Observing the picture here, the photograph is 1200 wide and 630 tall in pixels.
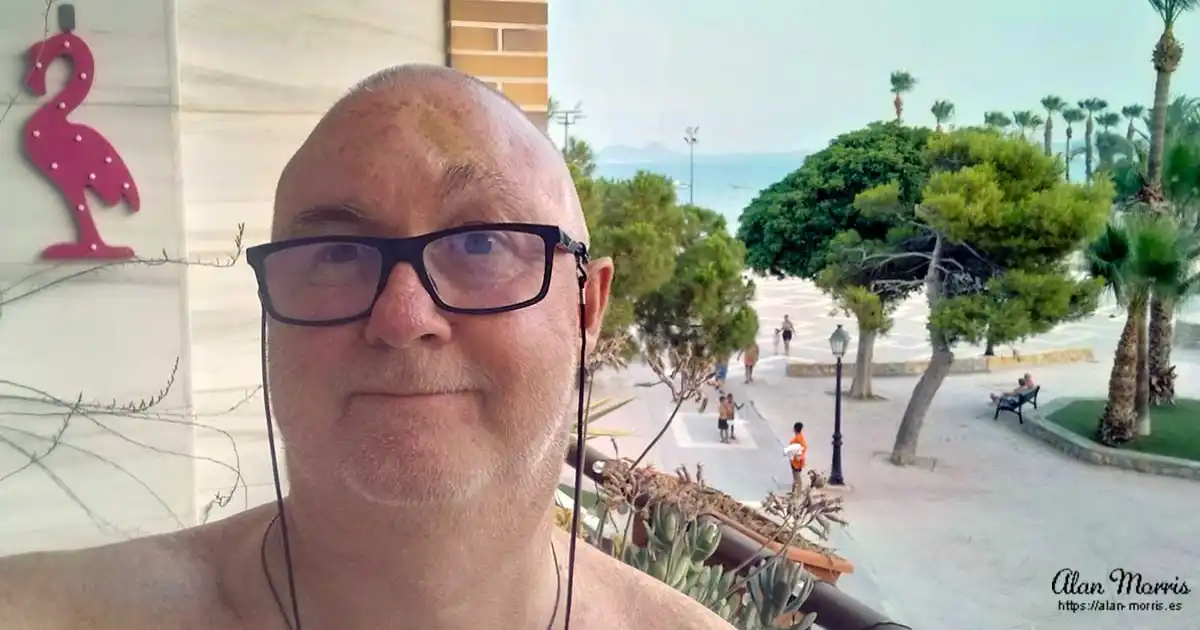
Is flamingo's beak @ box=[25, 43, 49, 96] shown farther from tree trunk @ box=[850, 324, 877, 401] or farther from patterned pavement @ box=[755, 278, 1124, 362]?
tree trunk @ box=[850, 324, 877, 401]

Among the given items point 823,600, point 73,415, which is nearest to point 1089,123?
point 823,600

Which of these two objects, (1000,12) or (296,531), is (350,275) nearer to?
(296,531)

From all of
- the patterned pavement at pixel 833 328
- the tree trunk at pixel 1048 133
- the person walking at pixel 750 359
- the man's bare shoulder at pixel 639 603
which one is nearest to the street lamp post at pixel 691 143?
the patterned pavement at pixel 833 328

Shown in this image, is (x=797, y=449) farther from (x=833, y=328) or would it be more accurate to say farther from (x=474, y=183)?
(x=474, y=183)

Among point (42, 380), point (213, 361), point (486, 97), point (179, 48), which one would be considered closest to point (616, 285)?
point (213, 361)

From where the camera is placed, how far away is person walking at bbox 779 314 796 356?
8.01 ft

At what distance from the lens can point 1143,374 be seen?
2094 mm

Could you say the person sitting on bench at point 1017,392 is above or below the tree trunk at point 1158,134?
below

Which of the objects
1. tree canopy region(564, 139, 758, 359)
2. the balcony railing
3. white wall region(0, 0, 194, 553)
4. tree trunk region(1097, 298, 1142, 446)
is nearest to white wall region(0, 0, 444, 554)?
white wall region(0, 0, 194, 553)

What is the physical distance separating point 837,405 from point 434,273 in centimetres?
198

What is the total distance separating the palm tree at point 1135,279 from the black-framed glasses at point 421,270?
1.90 metres

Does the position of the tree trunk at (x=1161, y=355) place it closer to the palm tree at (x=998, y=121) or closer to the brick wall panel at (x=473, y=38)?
the palm tree at (x=998, y=121)

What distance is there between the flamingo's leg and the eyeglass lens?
1263mm

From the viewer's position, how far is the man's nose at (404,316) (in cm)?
51
